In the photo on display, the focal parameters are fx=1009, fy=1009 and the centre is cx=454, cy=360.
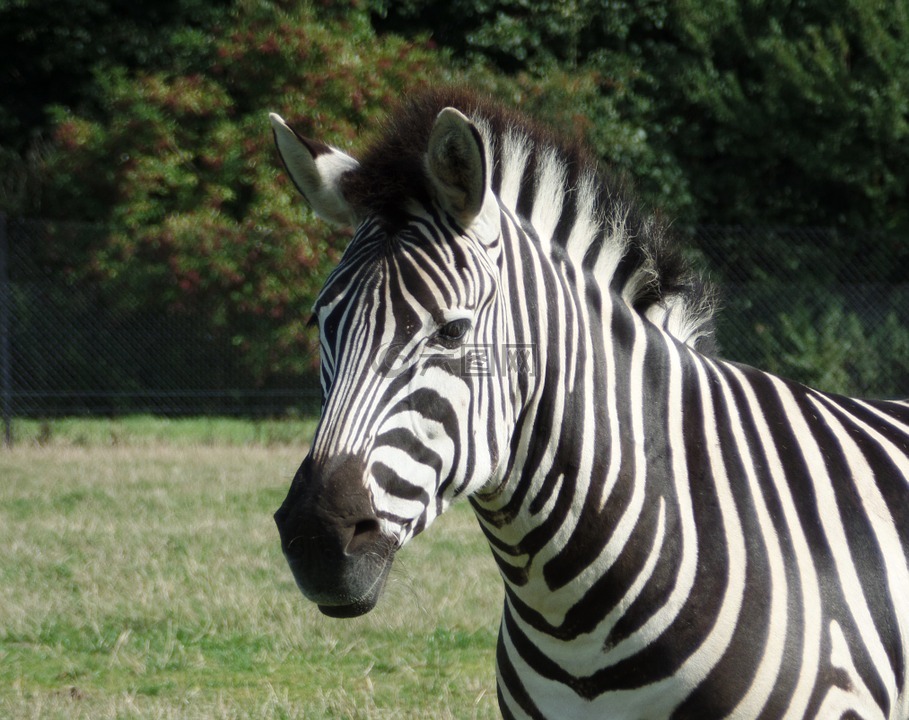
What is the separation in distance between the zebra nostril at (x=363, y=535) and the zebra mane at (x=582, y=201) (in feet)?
2.25

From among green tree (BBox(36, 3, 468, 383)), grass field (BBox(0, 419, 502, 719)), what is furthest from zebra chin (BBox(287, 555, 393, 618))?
green tree (BBox(36, 3, 468, 383))

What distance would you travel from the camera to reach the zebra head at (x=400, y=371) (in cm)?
181

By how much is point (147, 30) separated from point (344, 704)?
15.0 m

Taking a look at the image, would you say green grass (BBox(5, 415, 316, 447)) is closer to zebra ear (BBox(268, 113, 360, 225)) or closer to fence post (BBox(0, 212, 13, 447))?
fence post (BBox(0, 212, 13, 447))

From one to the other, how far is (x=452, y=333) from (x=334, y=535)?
1.49 feet

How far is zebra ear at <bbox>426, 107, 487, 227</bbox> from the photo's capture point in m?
1.95

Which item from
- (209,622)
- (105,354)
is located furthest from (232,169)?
(209,622)

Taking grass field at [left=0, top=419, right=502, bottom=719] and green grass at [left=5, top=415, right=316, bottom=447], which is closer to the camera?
grass field at [left=0, top=419, right=502, bottom=719]

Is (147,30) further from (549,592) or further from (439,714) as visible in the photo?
(549,592)

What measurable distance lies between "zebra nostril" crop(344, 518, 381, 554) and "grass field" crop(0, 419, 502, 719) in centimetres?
22

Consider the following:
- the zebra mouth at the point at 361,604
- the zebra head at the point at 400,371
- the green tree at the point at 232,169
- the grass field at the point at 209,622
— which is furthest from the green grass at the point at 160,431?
Answer: the zebra mouth at the point at 361,604

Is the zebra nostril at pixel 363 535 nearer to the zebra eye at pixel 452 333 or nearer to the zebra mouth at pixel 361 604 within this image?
the zebra mouth at pixel 361 604

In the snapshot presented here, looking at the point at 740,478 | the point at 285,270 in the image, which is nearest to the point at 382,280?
the point at 740,478

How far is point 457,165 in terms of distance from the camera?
6.62 feet
